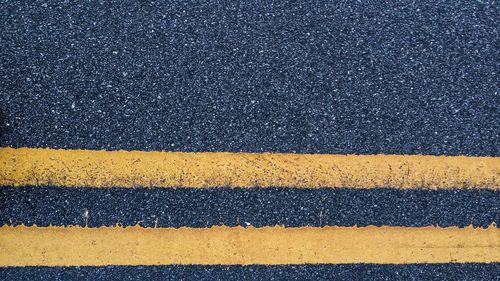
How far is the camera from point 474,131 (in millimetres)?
2607

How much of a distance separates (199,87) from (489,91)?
4.38ft

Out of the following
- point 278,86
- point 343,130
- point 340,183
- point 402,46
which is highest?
point 402,46

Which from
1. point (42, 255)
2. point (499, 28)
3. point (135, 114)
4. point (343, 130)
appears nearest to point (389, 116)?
point (343, 130)

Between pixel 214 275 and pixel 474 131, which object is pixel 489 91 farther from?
pixel 214 275

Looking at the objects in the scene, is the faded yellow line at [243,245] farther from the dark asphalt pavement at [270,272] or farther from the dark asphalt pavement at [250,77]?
the dark asphalt pavement at [250,77]

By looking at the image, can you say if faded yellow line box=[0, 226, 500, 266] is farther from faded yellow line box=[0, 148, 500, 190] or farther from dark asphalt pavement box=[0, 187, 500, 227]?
faded yellow line box=[0, 148, 500, 190]

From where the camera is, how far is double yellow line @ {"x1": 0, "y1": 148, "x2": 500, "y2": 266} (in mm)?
2396

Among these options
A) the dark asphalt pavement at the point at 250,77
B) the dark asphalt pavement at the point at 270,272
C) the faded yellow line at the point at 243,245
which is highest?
the dark asphalt pavement at the point at 250,77

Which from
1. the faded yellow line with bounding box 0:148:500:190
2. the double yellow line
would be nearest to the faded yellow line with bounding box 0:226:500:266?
the double yellow line

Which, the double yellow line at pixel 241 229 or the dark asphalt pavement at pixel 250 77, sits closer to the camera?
the double yellow line at pixel 241 229

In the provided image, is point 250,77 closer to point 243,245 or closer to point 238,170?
point 238,170

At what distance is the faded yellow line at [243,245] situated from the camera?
2.38 m

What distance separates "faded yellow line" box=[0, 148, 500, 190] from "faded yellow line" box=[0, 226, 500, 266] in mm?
197

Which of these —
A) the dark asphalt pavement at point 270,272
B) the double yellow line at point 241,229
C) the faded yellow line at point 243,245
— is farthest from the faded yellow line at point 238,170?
the dark asphalt pavement at point 270,272
